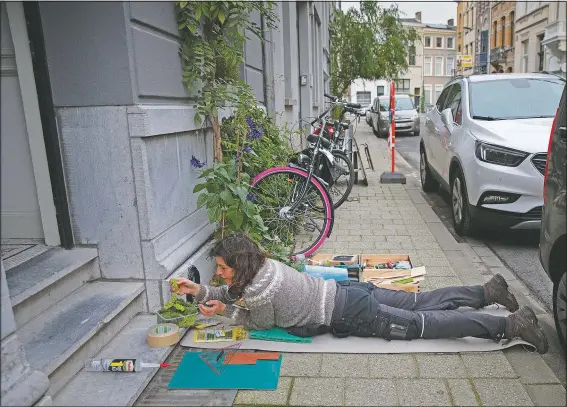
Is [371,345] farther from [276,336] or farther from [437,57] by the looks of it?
[437,57]

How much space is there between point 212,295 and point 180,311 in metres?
0.30

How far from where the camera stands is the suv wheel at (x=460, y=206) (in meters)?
5.70

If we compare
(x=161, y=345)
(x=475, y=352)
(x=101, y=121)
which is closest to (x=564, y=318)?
(x=475, y=352)

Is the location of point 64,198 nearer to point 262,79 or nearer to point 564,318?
point 564,318

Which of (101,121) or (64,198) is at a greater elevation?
(101,121)

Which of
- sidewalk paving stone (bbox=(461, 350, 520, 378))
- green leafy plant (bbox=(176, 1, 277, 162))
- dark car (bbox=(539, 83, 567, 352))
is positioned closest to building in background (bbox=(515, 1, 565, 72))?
green leafy plant (bbox=(176, 1, 277, 162))

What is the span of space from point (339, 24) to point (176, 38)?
67.8 feet

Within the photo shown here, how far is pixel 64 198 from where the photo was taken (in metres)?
3.46

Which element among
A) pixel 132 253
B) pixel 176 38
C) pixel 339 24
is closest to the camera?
pixel 132 253

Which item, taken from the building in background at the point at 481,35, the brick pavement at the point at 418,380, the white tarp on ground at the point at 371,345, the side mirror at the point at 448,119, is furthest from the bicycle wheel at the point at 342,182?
the building in background at the point at 481,35

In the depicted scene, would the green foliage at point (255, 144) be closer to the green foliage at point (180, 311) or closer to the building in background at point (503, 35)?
the green foliage at point (180, 311)

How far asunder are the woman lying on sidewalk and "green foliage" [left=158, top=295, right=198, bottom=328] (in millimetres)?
188

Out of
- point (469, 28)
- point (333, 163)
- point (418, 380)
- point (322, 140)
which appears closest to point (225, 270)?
point (418, 380)

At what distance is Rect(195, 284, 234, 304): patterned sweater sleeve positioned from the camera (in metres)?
3.38
